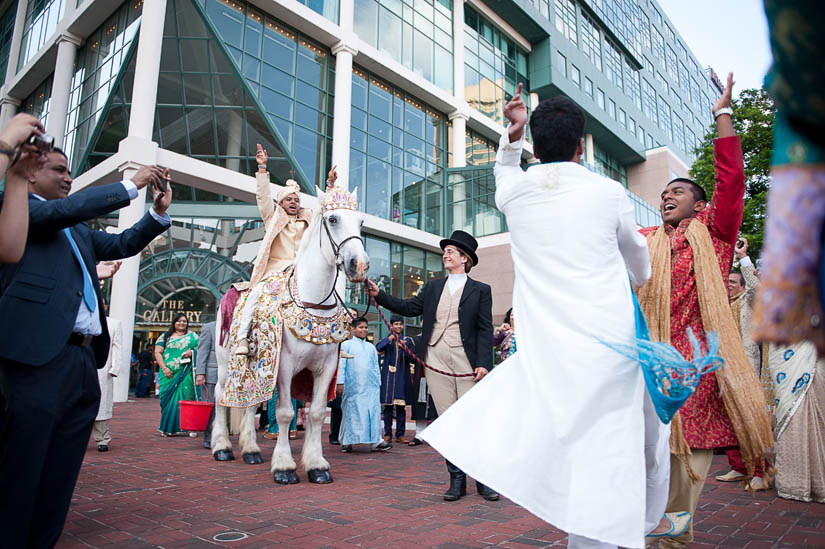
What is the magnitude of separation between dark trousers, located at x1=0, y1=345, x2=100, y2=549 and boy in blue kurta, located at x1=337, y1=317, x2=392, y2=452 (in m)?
4.87

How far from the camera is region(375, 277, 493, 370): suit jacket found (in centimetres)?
488

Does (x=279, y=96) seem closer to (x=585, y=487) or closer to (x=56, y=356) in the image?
(x=56, y=356)

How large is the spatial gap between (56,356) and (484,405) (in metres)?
1.93

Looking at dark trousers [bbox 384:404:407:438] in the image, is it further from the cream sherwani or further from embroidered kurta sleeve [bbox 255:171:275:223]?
embroidered kurta sleeve [bbox 255:171:275:223]

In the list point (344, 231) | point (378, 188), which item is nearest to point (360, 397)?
point (344, 231)

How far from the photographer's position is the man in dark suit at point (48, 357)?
2.26 m

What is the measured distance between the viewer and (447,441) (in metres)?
2.14

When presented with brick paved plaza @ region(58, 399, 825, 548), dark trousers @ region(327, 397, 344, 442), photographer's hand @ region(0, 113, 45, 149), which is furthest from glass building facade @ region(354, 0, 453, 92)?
photographer's hand @ region(0, 113, 45, 149)

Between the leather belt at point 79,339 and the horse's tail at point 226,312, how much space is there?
4.15 metres

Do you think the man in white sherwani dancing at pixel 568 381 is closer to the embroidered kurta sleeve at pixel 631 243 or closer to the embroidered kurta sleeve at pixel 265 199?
the embroidered kurta sleeve at pixel 631 243

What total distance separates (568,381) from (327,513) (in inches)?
107

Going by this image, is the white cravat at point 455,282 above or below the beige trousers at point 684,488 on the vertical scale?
above

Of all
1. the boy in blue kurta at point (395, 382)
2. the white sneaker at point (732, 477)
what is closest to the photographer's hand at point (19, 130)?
the white sneaker at point (732, 477)

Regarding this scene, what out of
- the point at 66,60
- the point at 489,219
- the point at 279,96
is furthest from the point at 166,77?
the point at 489,219
